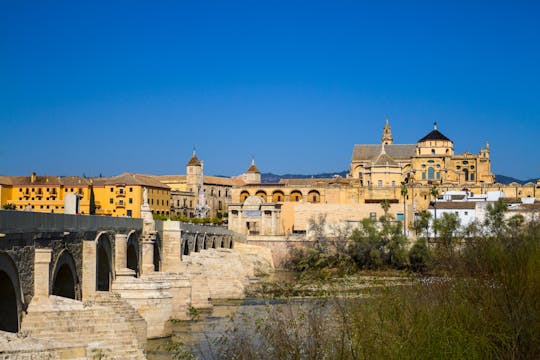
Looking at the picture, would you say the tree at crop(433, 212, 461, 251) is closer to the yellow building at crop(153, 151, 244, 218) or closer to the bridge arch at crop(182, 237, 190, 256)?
the bridge arch at crop(182, 237, 190, 256)

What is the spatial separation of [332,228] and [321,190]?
64.9 feet

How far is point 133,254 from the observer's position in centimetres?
3612

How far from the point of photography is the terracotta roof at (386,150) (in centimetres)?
11330

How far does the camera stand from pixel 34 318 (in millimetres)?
21062

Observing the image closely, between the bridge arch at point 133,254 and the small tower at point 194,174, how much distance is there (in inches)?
3262

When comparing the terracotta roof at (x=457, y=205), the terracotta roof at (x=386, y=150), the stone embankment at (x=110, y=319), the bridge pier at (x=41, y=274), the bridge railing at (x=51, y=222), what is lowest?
the stone embankment at (x=110, y=319)

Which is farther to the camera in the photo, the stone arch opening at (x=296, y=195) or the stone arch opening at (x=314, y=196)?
the stone arch opening at (x=296, y=195)

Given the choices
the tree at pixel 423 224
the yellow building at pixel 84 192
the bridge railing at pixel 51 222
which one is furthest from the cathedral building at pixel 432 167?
the bridge railing at pixel 51 222

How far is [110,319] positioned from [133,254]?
13.0m

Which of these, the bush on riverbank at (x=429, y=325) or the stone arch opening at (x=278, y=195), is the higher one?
the stone arch opening at (x=278, y=195)

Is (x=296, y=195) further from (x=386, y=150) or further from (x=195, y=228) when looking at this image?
(x=195, y=228)

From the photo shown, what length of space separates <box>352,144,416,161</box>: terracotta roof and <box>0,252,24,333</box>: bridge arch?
94463 mm

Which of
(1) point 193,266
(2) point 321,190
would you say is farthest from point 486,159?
(1) point 193,266

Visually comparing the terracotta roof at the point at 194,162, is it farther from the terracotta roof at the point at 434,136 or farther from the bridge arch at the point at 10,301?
the bridge arch at the point at 10,301
